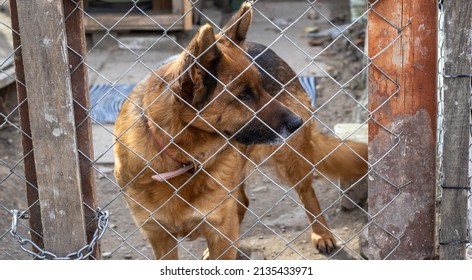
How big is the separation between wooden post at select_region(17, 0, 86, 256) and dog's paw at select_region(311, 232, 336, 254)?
2.26 meters

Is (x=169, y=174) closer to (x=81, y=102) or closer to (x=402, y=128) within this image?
(x=81, y=102)

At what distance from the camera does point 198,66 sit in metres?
2.90

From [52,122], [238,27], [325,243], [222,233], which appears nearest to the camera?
[52,122]

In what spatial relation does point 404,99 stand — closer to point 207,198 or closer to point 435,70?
point 435,70

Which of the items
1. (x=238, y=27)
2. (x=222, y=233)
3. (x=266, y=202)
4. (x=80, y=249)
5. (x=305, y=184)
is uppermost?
(x=238, y=27)

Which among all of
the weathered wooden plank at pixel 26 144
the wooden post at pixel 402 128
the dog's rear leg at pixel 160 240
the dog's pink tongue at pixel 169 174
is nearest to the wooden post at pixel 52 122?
the weathered wooden plank at pixel 26 144

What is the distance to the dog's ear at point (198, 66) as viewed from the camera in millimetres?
2705

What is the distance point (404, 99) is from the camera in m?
2.63

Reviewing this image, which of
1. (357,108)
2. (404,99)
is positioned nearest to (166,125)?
(404,99)

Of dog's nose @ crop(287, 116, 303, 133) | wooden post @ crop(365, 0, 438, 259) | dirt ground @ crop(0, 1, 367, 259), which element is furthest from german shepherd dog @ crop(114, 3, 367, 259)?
wooden post @ crop(365, 0, 438, 259)

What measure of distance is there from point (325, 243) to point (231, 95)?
5.95 ft

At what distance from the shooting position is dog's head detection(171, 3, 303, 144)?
297cm

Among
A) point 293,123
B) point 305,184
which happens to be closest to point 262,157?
point 305,184

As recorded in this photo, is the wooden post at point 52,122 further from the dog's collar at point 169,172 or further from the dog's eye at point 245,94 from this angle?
the dog's eye at point 245,94
